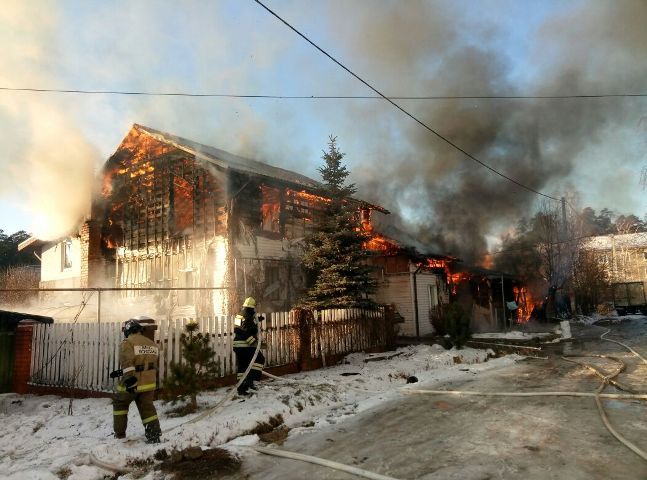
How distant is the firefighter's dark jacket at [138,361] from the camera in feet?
18.1

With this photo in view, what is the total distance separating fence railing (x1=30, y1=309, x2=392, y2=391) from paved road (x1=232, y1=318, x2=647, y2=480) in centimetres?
314

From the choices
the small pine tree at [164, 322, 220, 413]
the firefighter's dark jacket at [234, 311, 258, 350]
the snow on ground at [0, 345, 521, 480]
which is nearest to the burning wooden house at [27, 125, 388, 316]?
the firefighter's dark jacket at [234, 311, 258, 350]

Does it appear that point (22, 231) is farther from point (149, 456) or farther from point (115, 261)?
point (149, 456)

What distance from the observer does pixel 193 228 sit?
16.0m

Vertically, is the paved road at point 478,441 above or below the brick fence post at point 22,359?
below

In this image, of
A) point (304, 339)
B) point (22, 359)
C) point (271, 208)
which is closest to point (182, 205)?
point (271, 208)

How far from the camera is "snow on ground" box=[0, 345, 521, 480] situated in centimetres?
491

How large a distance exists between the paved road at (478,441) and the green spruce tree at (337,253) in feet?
21.3

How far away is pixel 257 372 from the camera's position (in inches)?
317

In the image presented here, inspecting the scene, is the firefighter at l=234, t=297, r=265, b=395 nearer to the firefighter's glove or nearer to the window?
the firefighter's glove

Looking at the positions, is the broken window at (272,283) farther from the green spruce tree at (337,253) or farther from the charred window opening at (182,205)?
the charred window opening at (182,205)

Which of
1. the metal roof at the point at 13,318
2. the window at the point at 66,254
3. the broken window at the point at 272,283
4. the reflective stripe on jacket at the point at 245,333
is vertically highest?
the window at the point at 66,254

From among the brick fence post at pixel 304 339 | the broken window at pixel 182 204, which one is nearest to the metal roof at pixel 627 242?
the broken window at pixel 182 204

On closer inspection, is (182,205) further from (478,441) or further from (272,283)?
(478,441)
